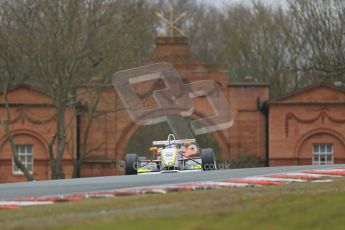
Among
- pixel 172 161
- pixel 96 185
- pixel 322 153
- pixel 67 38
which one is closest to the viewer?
pixel 96 185

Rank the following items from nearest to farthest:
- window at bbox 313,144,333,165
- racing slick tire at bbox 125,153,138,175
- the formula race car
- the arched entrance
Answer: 1. the formula race car
2. racing slick tire at bbox 125,153,138,175
3. window at bbox 313,144,333,165
4. the arched entrance

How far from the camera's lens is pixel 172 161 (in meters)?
35.5

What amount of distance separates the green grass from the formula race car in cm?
1223

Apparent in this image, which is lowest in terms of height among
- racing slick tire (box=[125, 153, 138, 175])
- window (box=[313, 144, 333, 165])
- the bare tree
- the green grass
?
the green grass

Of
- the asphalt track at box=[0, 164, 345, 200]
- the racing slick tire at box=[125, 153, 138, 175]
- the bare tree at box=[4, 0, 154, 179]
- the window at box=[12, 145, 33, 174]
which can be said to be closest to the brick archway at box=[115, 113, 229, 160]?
the window at box=[12, 145, 33, 174]

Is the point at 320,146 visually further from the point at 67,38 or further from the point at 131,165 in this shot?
the point at 131,165

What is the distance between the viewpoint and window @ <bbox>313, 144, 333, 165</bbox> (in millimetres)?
58875

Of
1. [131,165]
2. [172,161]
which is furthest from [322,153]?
[131,165]

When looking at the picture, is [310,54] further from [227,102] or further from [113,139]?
[113,139]

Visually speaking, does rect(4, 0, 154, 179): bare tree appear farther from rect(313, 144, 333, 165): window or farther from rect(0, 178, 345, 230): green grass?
rect(0, 178, 345, 230): green grass

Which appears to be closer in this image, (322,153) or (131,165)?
(131,165)

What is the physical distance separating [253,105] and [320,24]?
808cm

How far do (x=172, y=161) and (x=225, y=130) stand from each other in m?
24.9

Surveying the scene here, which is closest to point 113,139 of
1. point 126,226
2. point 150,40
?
point 150,40
